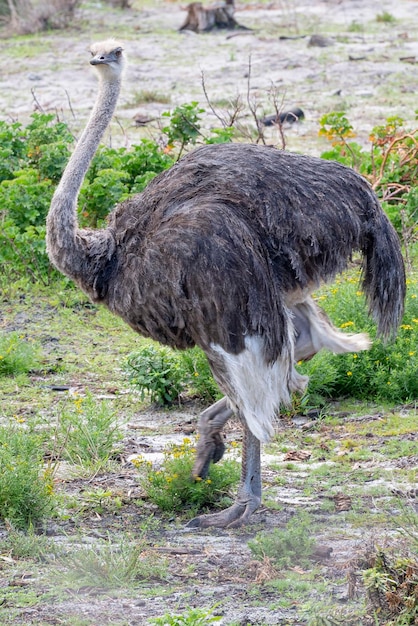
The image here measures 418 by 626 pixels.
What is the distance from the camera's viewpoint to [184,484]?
4688 mm

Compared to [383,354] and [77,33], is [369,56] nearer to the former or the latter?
[77,33]

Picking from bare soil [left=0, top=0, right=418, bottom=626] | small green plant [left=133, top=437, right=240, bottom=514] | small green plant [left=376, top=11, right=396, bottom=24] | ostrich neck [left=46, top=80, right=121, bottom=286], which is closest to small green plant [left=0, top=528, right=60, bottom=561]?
bare soil [left=0, top=0, right=418, bottom=626]

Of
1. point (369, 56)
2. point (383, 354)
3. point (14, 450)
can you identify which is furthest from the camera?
point (369, 56)

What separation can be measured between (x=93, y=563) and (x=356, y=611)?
884 millimetres

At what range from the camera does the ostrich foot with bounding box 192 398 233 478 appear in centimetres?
476

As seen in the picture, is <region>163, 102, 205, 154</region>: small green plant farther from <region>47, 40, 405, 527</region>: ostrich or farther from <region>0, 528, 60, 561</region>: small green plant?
<region>0, 528, 60, 561</region>: small green plant

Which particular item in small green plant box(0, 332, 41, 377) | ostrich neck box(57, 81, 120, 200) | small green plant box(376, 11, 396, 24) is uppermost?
ostrich neck box(57, 81, 120, 200)

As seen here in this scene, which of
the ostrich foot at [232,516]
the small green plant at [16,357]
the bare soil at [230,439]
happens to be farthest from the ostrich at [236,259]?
the small green plant at [16,357]

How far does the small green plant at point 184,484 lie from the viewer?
4.67 metres

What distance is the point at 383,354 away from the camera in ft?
19.3

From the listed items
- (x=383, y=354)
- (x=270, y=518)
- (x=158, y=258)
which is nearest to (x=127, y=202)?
(x=158, y=258)

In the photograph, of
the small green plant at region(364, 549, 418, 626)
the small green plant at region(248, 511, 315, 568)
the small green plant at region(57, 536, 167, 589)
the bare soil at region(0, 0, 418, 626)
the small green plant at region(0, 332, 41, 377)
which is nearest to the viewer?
the small green plant at region(364, 549, 418, 626)

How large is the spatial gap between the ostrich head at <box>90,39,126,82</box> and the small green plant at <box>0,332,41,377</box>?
1.77 meters

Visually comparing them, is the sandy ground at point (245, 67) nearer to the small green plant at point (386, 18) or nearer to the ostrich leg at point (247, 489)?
the small green plant at point (386, 18)
